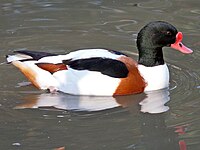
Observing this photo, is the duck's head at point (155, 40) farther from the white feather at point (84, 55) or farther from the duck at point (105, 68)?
the white feather at point (84, 55)

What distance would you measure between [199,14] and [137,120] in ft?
12.7

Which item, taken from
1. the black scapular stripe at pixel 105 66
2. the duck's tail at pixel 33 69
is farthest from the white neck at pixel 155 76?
the duck's tail at pixel 33 69

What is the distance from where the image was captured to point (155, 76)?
27.1 ft

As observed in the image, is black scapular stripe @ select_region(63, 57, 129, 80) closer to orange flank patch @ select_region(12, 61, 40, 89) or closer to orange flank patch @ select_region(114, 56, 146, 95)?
orange flank patch @ select_region(114, 56, 146, 95)

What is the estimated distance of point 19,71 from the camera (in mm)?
8922

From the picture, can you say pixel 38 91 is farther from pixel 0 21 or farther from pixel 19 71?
pixel 0 21

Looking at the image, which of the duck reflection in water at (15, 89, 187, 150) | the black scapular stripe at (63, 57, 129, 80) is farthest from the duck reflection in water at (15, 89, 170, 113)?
the black scapular stripe at (63, 57, 129, 80)

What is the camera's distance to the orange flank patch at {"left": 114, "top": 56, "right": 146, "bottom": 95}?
26.5 feet

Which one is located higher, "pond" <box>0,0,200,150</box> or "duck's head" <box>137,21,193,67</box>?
"duck's head" <box>137,21,193,67</box>

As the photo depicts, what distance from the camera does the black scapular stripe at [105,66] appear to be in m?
8.02

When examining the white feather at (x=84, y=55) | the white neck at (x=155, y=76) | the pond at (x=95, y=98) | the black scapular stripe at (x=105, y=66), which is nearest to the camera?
the pond at (x=95, y=98)

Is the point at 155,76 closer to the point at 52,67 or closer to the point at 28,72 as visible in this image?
the point at 52,67

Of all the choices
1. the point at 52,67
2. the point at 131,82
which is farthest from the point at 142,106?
the point at 52,67

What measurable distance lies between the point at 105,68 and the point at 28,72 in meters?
0.98
